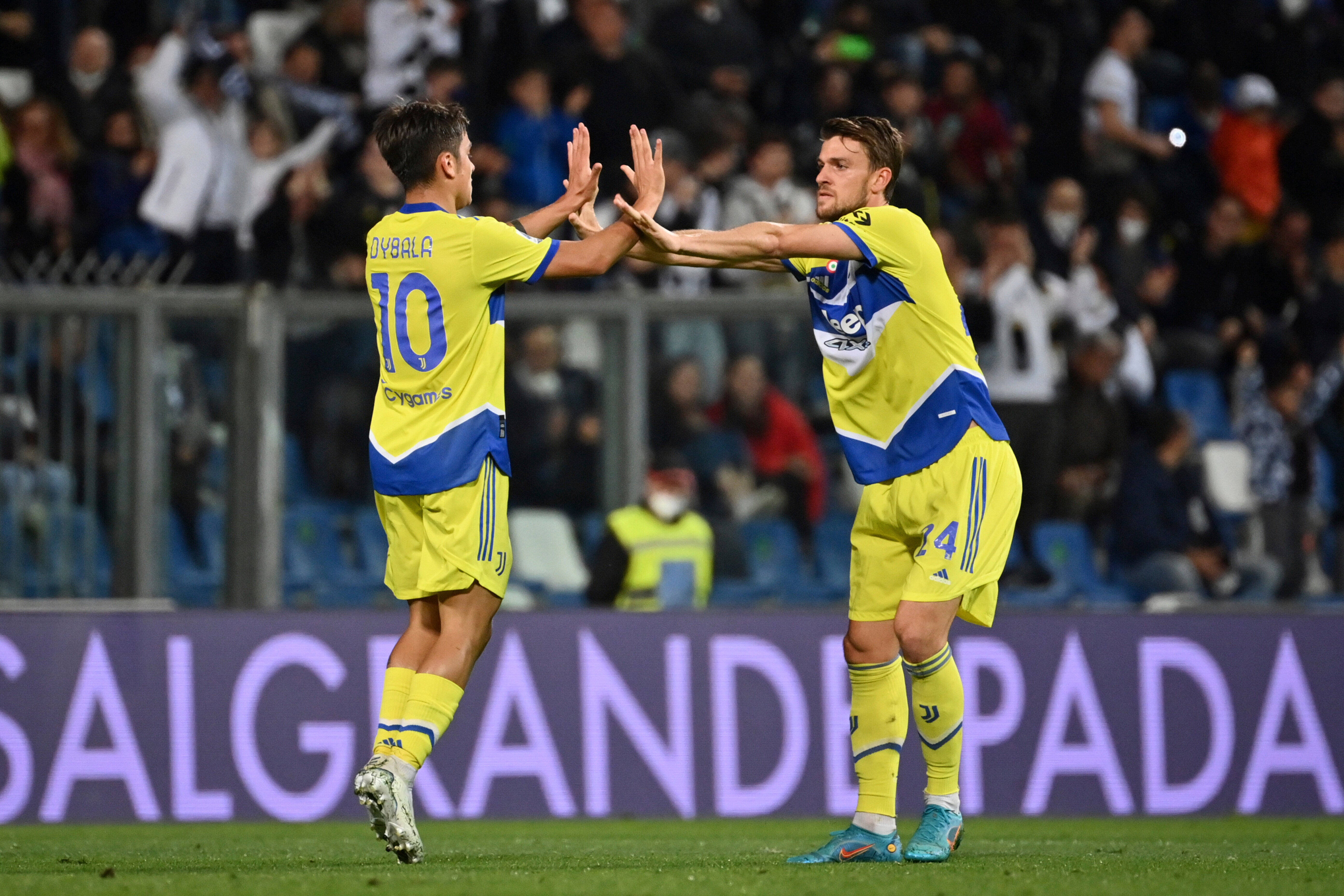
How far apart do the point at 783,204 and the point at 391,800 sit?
697 centimetres

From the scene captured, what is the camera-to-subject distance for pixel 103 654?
31.1ft

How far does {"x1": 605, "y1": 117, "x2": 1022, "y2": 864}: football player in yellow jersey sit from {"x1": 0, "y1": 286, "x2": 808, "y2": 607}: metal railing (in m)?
4.04

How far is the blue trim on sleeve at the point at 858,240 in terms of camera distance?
6402 millimetres

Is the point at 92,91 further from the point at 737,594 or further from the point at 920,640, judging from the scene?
the point at 920,640

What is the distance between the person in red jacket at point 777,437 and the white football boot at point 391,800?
4.92m

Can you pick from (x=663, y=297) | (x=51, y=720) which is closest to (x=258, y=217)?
(x=663, y=297)

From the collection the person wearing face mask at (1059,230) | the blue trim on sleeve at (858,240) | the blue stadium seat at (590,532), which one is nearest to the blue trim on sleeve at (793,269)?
the blue trim on sleeve at (858,240)

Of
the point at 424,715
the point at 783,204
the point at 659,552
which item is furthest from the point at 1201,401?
the point at 424,715

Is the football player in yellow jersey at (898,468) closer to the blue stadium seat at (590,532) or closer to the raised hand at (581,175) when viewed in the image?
the raised hand at (581,175)

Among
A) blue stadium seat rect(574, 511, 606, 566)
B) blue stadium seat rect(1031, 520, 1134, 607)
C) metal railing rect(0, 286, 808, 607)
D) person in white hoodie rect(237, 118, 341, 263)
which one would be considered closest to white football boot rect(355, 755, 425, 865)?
metal railing rect(0, 286, 808, 607)

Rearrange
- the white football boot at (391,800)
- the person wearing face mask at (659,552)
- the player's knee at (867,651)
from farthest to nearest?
the person wearing face mask at (659,552) < the player's knee at (867,651) < the white football boot at (391,800)

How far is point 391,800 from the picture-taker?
6102 millimetres

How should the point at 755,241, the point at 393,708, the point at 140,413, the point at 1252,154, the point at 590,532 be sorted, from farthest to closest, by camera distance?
the point at 1252,154, the point at 590,532, the point at 140,413, the point at 393,708, the point at 755,241

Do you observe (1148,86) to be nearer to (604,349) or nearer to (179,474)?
(604,349)
